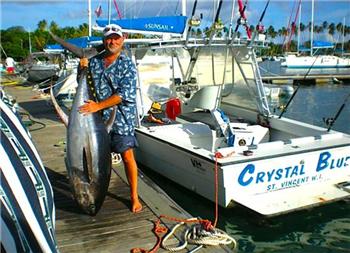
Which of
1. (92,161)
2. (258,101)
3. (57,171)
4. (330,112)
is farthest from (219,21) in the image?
(330,112)

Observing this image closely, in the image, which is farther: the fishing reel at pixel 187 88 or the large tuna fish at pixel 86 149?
the fishing reel at pixel 187 88

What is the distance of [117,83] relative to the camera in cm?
405

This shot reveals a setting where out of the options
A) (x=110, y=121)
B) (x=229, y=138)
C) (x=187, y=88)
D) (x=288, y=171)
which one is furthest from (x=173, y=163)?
(x=187, y=88)

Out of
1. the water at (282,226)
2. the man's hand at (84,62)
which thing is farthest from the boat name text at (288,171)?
the man's hand at (84,62)

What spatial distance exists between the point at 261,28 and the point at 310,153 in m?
2.40

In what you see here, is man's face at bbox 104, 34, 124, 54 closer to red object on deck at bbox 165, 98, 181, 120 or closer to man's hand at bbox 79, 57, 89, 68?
man's hand at bbox 79, 57, 89, 68

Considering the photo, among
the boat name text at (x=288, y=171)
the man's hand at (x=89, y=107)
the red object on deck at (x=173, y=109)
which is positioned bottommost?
the boat name text at (x=288, y=171)

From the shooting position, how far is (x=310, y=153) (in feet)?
17.4

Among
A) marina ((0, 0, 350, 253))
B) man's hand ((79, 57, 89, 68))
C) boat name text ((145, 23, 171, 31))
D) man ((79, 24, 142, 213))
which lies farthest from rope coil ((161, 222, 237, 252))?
boat name text ((145, 23, 171, 31))

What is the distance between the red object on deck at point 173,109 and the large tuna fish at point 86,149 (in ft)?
13.7

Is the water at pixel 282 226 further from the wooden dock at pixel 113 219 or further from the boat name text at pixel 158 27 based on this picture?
the boat name text at pixel 158 27

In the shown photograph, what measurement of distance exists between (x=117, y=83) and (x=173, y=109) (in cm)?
405

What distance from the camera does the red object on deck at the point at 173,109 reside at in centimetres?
808

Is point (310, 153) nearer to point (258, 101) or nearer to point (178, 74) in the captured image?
point (258, 101)
